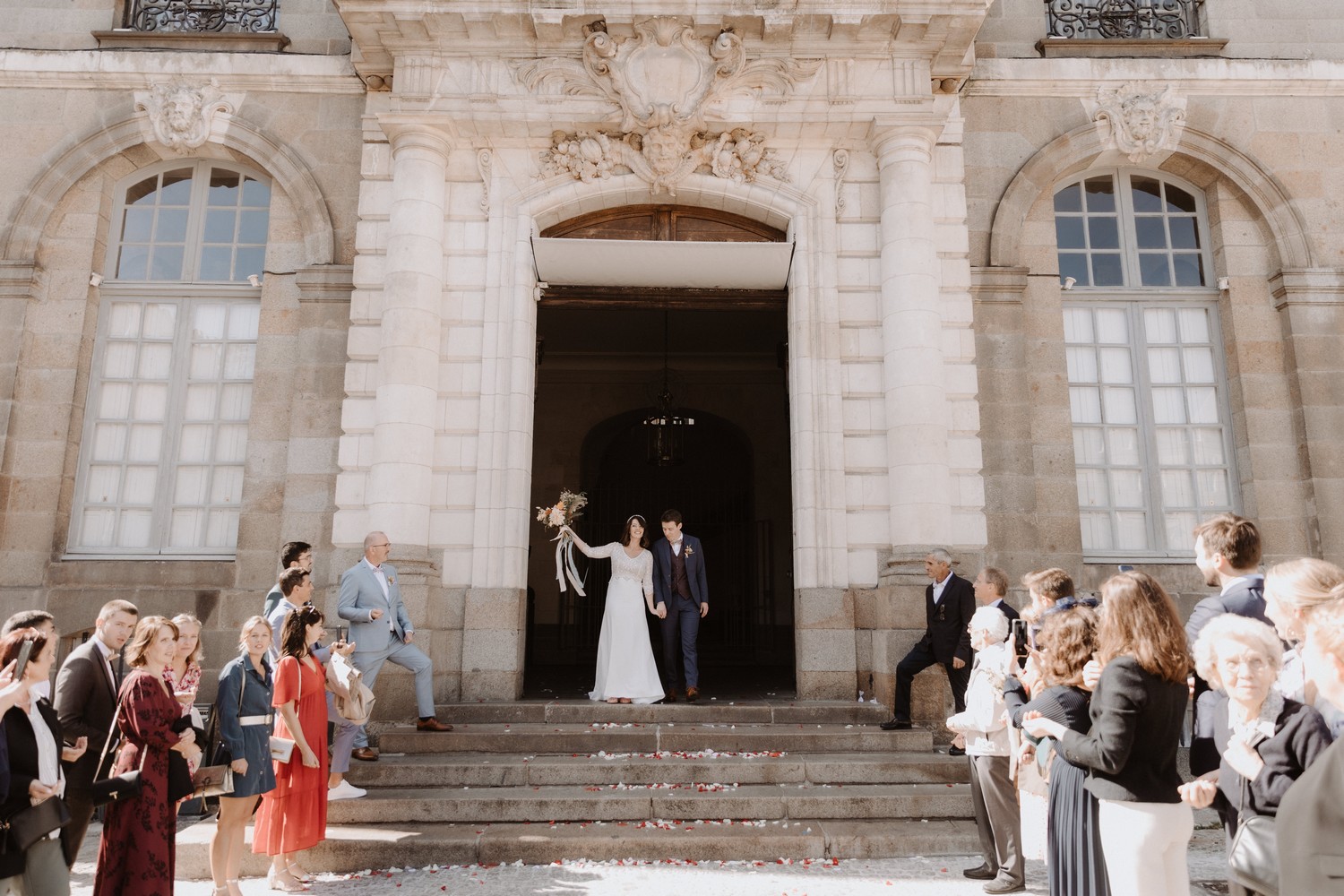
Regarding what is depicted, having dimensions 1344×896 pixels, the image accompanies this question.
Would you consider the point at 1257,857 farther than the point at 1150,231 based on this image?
No

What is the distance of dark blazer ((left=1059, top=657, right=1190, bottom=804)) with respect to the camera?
3236 millimetres

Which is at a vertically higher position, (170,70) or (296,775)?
(170,70)

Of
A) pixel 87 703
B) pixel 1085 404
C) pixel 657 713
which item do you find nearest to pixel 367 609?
pixel 657 713

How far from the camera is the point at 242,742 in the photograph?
491 cm

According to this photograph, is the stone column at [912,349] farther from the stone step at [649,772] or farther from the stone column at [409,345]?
the stone column at [409,345]

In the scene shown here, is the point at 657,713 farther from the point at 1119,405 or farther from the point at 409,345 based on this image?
the point at 1119,405

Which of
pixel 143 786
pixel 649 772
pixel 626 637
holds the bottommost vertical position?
pixel 649 772

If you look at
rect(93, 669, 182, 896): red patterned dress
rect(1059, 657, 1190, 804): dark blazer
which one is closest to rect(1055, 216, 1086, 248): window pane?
rect(1059, 657, 1190, 804): dark blazer

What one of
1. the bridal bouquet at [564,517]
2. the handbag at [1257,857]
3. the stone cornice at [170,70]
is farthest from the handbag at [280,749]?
the stone cornice at [170,70]

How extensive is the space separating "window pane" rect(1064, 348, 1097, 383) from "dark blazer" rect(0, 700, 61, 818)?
949 cm

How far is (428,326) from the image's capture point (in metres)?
8.81

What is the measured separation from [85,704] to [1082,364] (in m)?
9.40

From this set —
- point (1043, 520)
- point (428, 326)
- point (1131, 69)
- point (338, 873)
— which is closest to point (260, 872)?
point (338, 873)

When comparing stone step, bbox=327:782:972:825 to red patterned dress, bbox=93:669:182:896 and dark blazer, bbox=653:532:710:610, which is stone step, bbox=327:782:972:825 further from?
dark blazer, bbox=653:532:710:610
